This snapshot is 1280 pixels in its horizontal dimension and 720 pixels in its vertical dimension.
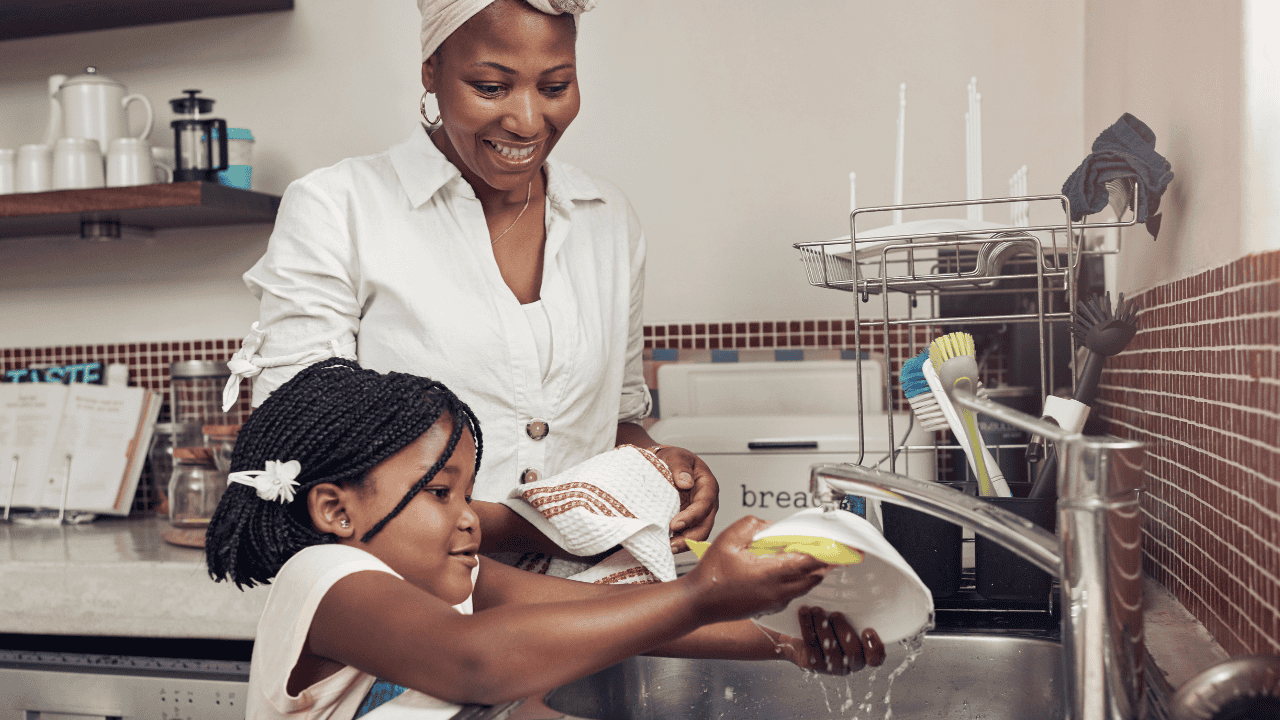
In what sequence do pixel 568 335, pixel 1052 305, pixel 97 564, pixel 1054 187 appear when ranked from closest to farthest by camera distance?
pixel 568 335, pixel 1052 305, pixel 97 564, pixel 1054 187

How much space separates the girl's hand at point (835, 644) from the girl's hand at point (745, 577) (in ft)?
0.30

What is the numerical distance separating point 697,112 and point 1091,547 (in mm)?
1353

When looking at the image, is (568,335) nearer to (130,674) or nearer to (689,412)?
(689,412)

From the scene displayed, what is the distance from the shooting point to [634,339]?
1.41 metres

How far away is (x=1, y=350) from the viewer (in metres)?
2.14

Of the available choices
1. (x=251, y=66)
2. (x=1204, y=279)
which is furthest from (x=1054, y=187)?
(x=251, y=66)

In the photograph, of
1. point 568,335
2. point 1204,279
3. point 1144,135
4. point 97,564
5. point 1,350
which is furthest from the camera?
point 1,350

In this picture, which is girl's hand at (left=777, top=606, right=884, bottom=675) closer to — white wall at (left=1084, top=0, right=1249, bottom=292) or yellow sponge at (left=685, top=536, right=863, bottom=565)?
yellow sponge at (left=685, top=536, right=863, bottom=565)

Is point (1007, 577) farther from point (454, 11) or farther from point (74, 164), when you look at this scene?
point (74, 164)

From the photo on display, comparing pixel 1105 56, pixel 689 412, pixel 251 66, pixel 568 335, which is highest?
pixel 251 66

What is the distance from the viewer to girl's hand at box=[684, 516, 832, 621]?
0.64 m

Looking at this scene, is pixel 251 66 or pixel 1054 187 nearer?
pixel 1054 187

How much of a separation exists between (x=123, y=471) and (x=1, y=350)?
0.45 meters

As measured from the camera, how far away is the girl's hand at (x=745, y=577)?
2.09ft
